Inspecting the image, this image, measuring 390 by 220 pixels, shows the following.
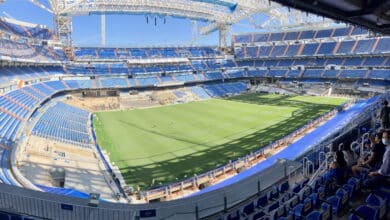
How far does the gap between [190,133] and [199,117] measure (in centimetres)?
655

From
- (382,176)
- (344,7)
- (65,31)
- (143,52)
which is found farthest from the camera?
(143,52)

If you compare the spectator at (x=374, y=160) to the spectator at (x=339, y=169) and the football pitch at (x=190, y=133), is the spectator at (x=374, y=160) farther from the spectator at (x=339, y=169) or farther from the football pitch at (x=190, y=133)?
the football pitch at (x=190, y=133)

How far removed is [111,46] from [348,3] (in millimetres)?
46653

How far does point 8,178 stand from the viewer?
1219cm

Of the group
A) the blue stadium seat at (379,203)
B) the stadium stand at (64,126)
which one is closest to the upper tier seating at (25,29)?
the stadium stand at (64,126)

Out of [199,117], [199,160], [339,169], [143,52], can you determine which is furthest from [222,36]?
[339,169]

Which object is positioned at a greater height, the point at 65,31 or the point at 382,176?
the point at 65,31

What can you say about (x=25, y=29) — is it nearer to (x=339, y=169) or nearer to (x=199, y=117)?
(x=199, y=117)

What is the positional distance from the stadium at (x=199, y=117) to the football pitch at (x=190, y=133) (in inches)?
5.5

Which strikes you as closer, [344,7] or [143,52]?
[344,7]

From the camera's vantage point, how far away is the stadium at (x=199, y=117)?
6.92 meters

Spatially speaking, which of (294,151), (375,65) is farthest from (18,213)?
(375,65)

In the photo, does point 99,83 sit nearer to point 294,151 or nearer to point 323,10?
point 294,151

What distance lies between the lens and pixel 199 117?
31125mm
